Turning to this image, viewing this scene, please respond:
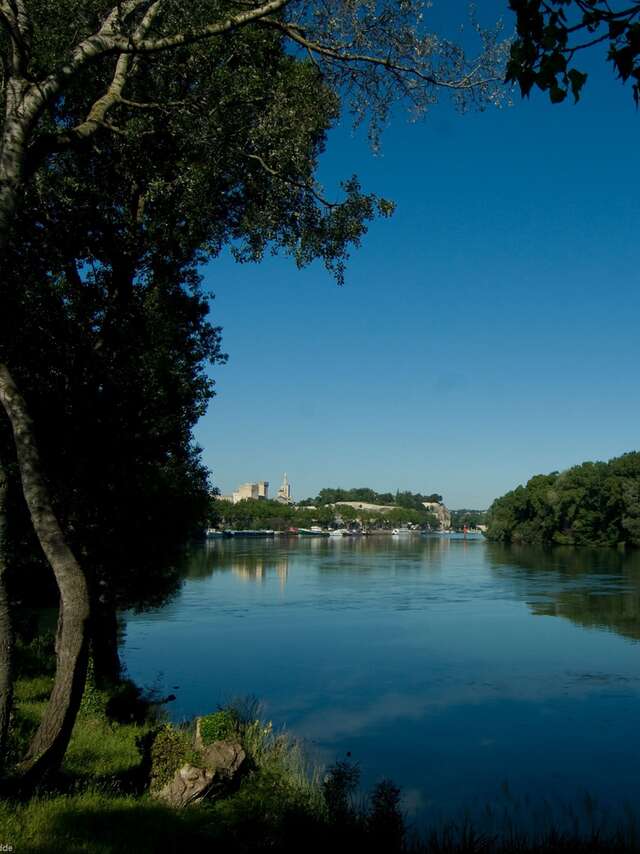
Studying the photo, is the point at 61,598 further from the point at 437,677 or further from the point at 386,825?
the point at 437,677

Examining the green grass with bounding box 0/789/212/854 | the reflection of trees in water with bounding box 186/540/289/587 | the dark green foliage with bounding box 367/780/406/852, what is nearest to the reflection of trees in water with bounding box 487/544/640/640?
the reflection of trees in water with bounding box 186/540/289/587

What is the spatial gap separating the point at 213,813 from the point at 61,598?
416cm

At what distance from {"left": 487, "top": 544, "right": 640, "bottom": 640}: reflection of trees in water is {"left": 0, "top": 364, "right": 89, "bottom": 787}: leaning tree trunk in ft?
91.1

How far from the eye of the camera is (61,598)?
689 cm

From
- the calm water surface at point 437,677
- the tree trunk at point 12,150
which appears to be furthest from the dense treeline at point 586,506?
the tree trunk at point 12,150

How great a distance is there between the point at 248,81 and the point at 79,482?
Result: 6804 millimetres

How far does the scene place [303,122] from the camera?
399 inches

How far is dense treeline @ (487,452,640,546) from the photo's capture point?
337 ft

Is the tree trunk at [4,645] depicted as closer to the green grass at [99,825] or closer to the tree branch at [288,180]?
the green grass at [99,825]

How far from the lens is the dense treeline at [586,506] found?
102688 millimetres

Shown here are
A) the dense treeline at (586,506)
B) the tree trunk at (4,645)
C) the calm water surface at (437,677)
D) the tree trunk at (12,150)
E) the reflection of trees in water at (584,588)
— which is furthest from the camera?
the dense treeline at (586,506)

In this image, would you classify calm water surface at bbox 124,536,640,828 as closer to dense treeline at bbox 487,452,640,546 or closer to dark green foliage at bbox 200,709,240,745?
dark green foliage at bbox 200,709,240,745

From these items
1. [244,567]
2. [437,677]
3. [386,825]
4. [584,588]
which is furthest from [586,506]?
[386,825]

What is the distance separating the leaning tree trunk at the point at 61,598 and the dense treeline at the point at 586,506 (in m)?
102
